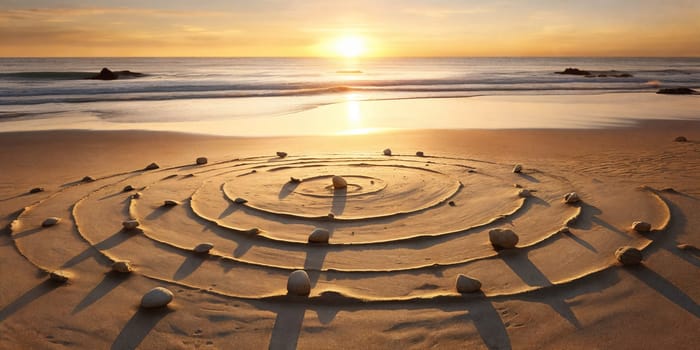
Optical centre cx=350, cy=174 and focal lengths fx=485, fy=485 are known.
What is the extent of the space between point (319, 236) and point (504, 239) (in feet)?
5.73

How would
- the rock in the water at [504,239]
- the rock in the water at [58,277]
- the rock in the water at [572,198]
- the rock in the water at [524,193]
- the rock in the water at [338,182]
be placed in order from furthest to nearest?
the rock in the water at [338,182] < the rock in the water at [524,193] < the rock in the water at [572,198] < the rock in the water at [504,239] < the rock in the water at [58,277]

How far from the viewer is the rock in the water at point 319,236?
475cm

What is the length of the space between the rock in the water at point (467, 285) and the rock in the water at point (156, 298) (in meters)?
2.16

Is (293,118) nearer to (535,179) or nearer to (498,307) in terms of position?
(535,179)

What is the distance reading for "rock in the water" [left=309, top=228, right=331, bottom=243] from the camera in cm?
475

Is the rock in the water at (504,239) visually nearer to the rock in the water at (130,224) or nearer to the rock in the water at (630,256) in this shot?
the rock in the water at (630,256)

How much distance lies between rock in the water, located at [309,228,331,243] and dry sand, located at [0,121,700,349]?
0.05 metres

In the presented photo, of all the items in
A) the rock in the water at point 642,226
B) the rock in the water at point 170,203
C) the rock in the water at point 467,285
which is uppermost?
the rock in the water at point 170,203

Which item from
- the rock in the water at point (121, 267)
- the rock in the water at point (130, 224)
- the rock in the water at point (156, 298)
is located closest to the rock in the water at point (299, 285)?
the rock in the water at point (156, 298)

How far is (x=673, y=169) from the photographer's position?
781 centimetres

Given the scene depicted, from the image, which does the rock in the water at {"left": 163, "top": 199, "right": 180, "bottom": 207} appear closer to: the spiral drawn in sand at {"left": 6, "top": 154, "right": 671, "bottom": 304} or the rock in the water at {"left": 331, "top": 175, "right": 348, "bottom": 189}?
the spiral drawn in sand at {"left": 6, "top": 154, "right": 671, "bottom": 304}

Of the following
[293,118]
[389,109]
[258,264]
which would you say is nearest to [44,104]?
[293,118]

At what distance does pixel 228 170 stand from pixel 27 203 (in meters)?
2.76

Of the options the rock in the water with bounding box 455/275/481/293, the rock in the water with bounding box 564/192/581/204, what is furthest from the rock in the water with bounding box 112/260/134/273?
the rock in the water with bounding box 564/192/581/204
